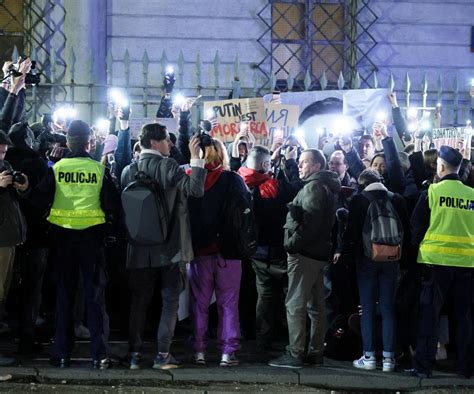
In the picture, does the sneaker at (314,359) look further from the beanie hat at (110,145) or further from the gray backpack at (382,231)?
the beanie hat at (110,145)

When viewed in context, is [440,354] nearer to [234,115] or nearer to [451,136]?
[451,136]

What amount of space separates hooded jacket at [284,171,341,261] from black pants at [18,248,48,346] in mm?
2288

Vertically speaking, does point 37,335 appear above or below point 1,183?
below

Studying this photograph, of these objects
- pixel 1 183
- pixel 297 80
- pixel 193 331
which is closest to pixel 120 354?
pixel 193 331

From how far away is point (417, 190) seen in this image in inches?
377

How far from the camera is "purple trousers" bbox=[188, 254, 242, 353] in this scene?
8742 mm

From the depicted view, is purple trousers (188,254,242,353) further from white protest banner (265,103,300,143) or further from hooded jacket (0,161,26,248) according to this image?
white protest banner (265,103,300,143)

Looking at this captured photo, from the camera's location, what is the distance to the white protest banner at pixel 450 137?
1091 centimetres

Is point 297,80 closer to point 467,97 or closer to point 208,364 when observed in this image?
point 467,97

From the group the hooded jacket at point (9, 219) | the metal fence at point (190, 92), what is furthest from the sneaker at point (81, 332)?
the metal fence at point (190, 92)

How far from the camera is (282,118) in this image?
41.8ft

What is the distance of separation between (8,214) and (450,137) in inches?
218

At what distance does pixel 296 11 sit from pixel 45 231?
10.9m

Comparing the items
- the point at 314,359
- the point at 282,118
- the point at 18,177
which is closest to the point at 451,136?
the point at 282,118
